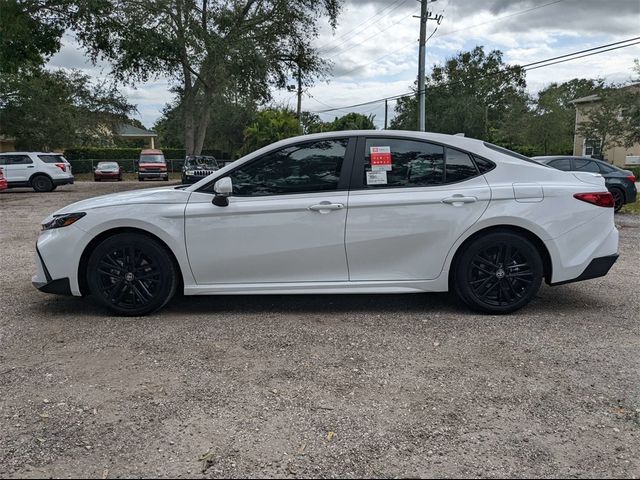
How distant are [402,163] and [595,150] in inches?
1331

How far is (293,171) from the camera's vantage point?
4312 mm

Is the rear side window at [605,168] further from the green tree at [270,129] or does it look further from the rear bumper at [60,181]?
the green tree at [270,129]

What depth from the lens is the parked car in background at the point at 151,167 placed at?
101ft

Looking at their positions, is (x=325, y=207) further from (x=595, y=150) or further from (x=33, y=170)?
(x=595, y=150)

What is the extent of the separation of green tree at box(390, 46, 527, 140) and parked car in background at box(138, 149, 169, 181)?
22.9 m

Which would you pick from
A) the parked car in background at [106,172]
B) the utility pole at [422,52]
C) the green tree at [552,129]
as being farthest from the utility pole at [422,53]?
the green tree at [552,129]

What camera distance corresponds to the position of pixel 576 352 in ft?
11.6

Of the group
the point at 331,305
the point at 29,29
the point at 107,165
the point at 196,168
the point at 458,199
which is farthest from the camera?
the point at 107,165

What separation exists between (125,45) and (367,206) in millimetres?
20807

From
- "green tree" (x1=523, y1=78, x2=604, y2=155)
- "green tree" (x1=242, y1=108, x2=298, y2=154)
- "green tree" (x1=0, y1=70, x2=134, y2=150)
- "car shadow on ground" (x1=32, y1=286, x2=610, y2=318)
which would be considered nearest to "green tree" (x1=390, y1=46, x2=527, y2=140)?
"green tree" (x1=523, y1=78, x2=604, y2=155)

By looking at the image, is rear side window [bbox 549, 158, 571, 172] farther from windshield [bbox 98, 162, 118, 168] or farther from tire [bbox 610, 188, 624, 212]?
windshield [bbox 98, 162, 118, 168]

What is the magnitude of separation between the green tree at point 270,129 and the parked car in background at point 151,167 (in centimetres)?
821

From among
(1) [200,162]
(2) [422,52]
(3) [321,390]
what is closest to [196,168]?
(1) [200,162]

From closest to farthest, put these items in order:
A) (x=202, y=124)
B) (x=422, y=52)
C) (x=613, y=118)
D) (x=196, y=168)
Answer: (x=422, y=52) → (x=196, y=168) → (x=202, y=124) → (x=613, y=118)
